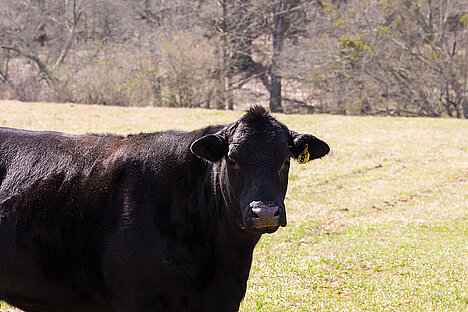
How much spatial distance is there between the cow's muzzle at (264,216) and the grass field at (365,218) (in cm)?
294

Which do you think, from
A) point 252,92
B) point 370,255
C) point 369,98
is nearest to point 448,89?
point 369,98

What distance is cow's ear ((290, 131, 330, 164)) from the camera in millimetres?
5160

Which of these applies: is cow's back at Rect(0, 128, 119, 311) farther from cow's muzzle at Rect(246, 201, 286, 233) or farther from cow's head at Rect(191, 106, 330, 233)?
cow's muzzle at Rect(246, 201, 286, 233)

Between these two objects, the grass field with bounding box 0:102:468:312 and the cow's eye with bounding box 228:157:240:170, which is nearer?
the cow's eye with bounding box 228:157:240:170

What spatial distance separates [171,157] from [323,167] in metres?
14.0

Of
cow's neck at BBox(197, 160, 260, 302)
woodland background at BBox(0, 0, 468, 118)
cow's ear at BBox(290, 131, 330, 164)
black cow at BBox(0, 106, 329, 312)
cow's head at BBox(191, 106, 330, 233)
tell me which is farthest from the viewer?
woodland background at BBox(0, 0, 468, 118)

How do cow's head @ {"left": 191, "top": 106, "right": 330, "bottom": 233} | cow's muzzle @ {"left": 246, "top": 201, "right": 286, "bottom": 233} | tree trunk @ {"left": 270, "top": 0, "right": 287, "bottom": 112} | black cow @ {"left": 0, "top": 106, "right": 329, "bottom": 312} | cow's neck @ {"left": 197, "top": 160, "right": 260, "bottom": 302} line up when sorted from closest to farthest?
1. cow's muzzle @ {"left": 246, "top": 201, "right": 286, "bottom": 233}
2. cow's head @ {"left": 191, "top": 106, "right": 330, "bottom": 233}
3. black cow @ {"left": 0, "top": 106, "right": 329, "bottom": 312}
4. cow's neck @ {"left": 197, "top": 160, "right": 260, "bottom": 302}
5. tree trunk @ {"left": 270, "top": 0, "right": 287, "bottom": 112}

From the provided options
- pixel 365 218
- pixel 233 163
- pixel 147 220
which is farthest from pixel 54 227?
pixel 365 218

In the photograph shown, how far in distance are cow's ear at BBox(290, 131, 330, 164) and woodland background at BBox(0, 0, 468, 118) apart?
30.5m

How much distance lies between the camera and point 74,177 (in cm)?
530

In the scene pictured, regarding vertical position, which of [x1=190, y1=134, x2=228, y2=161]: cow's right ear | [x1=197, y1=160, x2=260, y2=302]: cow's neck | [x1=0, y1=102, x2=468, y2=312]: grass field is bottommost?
[x1=0, y1=102, x2=468, y2=312]: grass field

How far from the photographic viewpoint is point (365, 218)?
1316 cm

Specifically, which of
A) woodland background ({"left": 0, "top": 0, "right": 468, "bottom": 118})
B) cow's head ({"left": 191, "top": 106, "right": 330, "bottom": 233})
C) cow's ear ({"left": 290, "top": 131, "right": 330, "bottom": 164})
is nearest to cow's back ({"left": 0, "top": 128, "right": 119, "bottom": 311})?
cow's head ({"left": 191, "top": 106, "right": 330, "bottom": 233})

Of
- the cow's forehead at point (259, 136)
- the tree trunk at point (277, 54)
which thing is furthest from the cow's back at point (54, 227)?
the tree trunk at point (277, 54)
